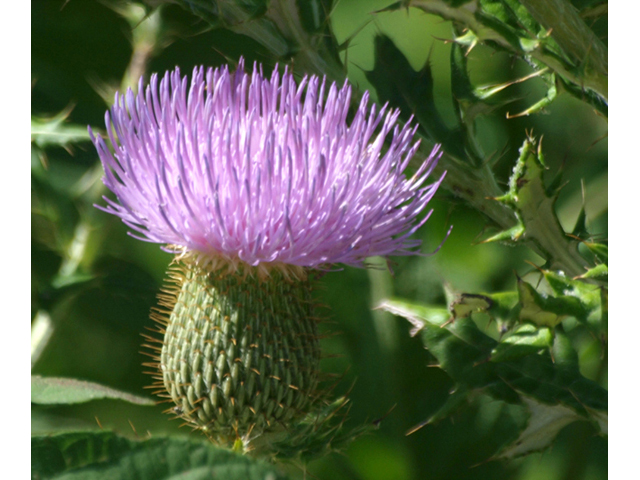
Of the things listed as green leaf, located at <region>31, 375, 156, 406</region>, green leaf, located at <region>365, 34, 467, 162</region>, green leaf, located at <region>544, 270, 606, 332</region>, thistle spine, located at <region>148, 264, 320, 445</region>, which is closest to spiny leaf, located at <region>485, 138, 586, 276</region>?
green leaf, located at <region>544, 270, 606, 332</region>

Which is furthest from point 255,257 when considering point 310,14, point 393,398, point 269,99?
point 393,398

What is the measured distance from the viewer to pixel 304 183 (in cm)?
133

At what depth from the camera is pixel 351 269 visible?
2357 millimetres

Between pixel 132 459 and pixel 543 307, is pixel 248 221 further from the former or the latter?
pixel 543 307

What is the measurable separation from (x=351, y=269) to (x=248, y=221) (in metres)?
1.10

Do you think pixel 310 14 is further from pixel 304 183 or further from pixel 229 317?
pixel 229 317

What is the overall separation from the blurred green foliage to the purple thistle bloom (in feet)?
1.17

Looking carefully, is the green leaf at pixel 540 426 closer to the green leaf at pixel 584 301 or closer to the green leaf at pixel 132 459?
the green leaf at pixel 584 301

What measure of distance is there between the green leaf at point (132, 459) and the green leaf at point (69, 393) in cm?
39

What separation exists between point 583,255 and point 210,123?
105 cm

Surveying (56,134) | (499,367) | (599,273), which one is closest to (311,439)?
(499,367)

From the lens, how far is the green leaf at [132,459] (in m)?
1.04

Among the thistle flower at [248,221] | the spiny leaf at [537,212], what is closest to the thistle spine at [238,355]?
the thistle flower at [248,221]

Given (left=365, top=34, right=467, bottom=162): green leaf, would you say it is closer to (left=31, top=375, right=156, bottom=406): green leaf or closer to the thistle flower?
the thistle flower
